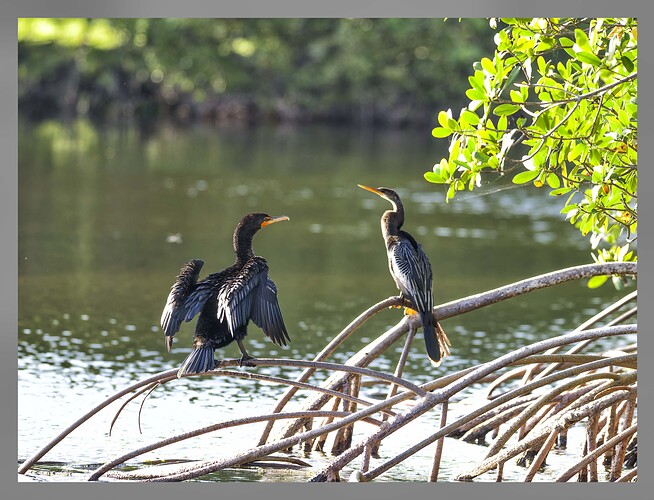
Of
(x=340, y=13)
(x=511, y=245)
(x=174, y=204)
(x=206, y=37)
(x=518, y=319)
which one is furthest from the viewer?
(x=206, y=37)

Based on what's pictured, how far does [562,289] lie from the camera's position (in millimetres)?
15484

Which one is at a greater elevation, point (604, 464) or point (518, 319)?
point (518, 319)

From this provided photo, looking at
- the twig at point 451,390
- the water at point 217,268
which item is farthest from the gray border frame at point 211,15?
the water at point 217,268

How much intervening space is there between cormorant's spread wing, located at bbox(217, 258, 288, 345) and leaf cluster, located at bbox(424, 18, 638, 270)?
1081mm

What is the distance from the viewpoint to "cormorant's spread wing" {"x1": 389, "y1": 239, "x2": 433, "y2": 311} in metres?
7.61

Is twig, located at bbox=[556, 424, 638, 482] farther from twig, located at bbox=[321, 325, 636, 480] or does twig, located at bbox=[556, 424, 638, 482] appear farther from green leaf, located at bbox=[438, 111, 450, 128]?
green leaf, located at bbox=[438, 111, 450, 128]

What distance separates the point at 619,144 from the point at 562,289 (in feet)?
27.5

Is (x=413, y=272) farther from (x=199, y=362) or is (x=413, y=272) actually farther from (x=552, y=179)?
(x=199, y=362)

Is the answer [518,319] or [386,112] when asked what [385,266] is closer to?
[518,319]

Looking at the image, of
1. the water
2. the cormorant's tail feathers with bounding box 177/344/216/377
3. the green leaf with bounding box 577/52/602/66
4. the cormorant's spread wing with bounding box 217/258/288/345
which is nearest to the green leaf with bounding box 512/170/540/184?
the water

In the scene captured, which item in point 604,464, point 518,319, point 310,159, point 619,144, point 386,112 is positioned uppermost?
point 386,112

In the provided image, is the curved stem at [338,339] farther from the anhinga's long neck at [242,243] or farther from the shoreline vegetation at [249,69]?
the shoreline vegetation at [249,69]

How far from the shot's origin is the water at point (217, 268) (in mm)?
9312

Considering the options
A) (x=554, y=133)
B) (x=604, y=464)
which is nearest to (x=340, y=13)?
(x=554, y=133)
